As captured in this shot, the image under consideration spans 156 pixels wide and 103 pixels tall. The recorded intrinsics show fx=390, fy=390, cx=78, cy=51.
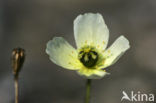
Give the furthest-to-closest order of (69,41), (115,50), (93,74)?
1. (69,41)
2. (115,50)
3. (93,74)

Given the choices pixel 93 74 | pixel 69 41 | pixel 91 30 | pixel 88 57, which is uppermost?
pixel 69 41

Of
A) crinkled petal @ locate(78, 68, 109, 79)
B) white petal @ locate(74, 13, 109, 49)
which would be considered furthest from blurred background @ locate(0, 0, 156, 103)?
crinkled petal @ locate(78, 68, 109, 79)

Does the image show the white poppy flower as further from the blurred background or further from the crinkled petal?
the blurred background

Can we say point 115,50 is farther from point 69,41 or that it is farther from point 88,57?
point 69,41

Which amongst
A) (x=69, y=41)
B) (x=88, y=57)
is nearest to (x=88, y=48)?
(x=88, y=57)

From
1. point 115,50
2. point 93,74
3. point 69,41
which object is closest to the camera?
point 93,74

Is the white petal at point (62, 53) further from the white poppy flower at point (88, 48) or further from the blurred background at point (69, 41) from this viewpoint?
the blurred background at point (69, 41)
